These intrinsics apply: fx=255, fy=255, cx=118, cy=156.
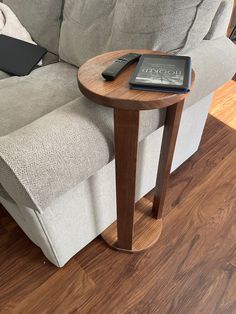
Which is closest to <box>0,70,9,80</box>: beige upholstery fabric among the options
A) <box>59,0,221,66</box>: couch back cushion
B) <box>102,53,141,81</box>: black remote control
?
<box>59,0,221,66</box>: couch back cushion

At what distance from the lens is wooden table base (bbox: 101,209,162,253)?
1044 millimetres

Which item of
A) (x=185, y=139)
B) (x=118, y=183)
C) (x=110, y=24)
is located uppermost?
(x=110, y=24)

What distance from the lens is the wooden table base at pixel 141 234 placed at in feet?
3.43

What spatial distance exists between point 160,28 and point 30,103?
53 centimetres

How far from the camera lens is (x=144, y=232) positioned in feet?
3.56

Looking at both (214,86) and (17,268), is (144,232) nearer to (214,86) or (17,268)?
(17,268)

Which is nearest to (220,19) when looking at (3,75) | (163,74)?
(163,74)

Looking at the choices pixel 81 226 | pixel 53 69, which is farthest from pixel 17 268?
pixel 53 69

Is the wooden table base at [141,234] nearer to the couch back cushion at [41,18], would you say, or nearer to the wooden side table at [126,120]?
the wooden side table at [126,120]

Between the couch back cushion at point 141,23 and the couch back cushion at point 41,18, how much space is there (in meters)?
0.21

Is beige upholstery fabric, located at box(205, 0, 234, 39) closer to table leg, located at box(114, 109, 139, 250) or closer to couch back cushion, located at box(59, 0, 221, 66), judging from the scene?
couch back cushion, located at box(59, 0, 221, 66)

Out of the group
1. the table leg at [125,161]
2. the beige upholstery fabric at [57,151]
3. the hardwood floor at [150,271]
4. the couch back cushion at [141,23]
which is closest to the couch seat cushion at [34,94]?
the couch back cushion at [141,23]

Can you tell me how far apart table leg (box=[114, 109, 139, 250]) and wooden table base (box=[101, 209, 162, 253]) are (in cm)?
15

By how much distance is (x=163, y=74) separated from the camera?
0.61m
